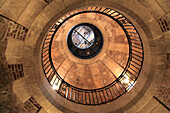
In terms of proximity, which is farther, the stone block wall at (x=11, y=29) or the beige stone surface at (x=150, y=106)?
the beige stone surface at (x=150, y=106)

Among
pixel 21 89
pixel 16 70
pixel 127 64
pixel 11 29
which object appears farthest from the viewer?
pixel 127 64

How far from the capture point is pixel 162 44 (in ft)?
10.3

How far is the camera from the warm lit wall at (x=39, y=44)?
8.96 ft

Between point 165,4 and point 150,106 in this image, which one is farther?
point 150,106

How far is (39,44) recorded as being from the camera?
3160 mm

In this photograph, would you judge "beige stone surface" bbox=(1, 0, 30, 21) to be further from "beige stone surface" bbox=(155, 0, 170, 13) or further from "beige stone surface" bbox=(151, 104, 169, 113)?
"beige stone surface" bbox=(151, 104, 169, 113)

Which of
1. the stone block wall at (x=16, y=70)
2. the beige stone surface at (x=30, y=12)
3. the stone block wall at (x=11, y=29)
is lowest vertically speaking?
the stone block wall at (x=16, y=70)

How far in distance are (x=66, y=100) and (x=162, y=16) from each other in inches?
156

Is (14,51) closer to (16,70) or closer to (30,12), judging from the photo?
(16,70)

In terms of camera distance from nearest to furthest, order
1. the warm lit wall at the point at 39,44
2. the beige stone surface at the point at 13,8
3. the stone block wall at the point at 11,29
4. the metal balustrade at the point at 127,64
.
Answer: the beige stone surface at the point at 13,8 → the stone block wall at the point at 11,29 → the warm lit wall at the point at 39,44 → the metal balustrade at the point at 127,64

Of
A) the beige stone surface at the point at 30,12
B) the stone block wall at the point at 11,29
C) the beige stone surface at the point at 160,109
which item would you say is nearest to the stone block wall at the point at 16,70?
the stone block wall at the point at 11,29

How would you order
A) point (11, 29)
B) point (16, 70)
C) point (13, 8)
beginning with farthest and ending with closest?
1. point (16, 70)
2. point (11, 29)
3. point (13, 8)

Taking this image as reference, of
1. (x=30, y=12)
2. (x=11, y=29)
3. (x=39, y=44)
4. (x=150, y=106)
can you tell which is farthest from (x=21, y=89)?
(x=150, y=106)

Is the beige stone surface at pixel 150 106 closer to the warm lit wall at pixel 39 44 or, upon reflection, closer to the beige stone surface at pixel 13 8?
the warm lit wall at pixel 39 44
